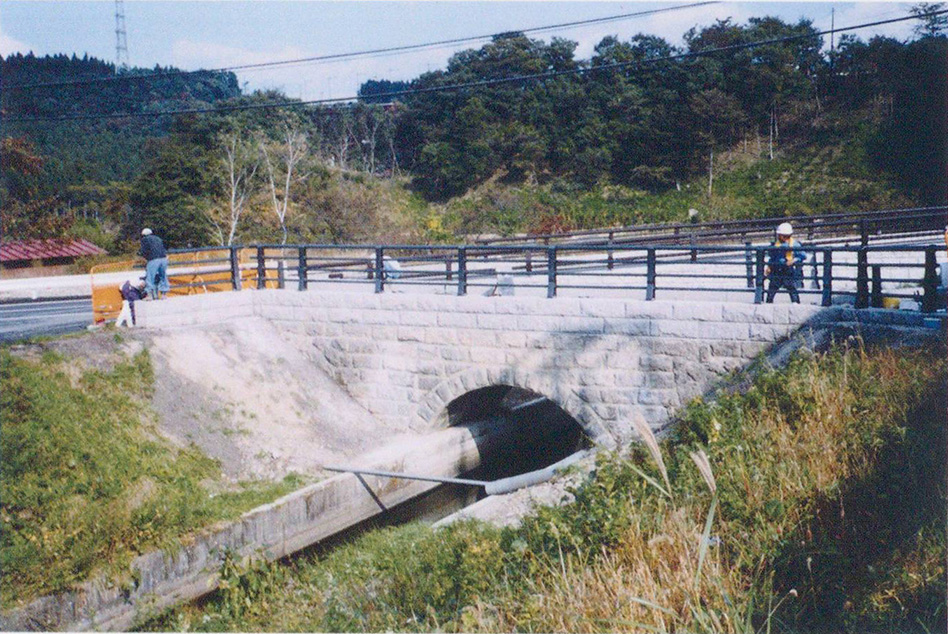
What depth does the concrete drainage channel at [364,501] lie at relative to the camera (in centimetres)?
909

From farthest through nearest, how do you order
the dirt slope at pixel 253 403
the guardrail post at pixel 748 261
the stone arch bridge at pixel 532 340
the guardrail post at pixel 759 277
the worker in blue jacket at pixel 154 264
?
the worker in blue jacket at pixel 154 264 → the dirt slope at pixel 253 403 → the stone arch bridge at pixel 532 340 → the guardrail post at pixel 759 277 → the guardrail post at pixel 748 261

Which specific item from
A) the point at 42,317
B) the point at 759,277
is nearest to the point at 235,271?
the point at 42,317

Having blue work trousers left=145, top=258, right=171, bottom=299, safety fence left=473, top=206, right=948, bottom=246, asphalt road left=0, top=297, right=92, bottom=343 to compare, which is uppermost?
safety fence left=473, top=206, right=948, bottom=246

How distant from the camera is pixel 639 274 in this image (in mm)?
13047

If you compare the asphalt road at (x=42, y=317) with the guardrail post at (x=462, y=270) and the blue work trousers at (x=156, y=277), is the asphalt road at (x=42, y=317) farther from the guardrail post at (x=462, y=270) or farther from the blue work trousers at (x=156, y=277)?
the guardrail post at (x=462, y=270)

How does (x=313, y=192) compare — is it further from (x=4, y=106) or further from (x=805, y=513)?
(x=805, y=513)

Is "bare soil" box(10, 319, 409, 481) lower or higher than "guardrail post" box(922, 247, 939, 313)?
lower

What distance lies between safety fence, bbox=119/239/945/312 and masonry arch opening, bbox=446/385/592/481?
247 centimetres

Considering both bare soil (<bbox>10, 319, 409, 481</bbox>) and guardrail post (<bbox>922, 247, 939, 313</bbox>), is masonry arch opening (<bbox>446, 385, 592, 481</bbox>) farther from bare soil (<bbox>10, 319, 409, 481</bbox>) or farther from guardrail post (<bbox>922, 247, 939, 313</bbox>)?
guardrail post (<bbox>922, 247, 939, 313</bbox>)

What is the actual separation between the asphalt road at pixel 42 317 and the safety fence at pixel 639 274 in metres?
2.43

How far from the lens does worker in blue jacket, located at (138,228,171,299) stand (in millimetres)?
15047

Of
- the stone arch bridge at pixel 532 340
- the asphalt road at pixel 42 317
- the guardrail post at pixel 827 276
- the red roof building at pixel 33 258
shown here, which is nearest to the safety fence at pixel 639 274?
the guardrail post at pixel 827 276

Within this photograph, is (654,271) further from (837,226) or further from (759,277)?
(837,226)

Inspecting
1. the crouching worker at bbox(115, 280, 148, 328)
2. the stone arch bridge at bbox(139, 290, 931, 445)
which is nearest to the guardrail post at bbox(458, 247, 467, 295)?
the stone arch bridge at bbox(139, 290, 931, 445)
